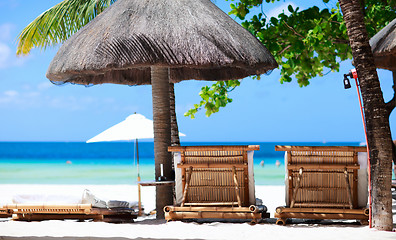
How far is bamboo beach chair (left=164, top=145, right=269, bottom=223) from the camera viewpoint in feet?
19.2

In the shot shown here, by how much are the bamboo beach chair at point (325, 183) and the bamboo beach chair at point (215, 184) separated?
0.34 metres

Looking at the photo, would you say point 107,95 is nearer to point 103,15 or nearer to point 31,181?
point 31,181

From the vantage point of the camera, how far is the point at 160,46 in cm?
593

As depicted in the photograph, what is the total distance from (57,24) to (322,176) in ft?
22.6

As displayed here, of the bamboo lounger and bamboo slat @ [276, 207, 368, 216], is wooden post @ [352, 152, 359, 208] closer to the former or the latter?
bamboo slat @ [276, 207, 368, 216]

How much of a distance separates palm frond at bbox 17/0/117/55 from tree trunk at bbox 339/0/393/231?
661 centimetres

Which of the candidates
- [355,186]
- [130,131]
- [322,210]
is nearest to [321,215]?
[322,210]

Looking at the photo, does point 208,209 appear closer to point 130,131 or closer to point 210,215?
point 210,215

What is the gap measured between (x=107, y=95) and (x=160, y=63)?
6127 cm

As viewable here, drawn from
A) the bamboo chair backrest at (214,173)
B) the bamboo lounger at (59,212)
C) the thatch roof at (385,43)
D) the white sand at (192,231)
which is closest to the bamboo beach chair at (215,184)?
the bamboo chair backrest at (214,173)

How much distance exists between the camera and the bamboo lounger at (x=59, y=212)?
6.29m

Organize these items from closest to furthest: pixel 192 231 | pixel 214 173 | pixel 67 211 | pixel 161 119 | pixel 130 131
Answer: pixel 192 231, pixel 214 173, pixel 67 211, pixel 161 119, pixel 130 131

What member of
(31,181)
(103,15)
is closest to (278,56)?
(103,15)

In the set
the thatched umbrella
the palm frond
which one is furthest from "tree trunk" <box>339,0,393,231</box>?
the palm frond
